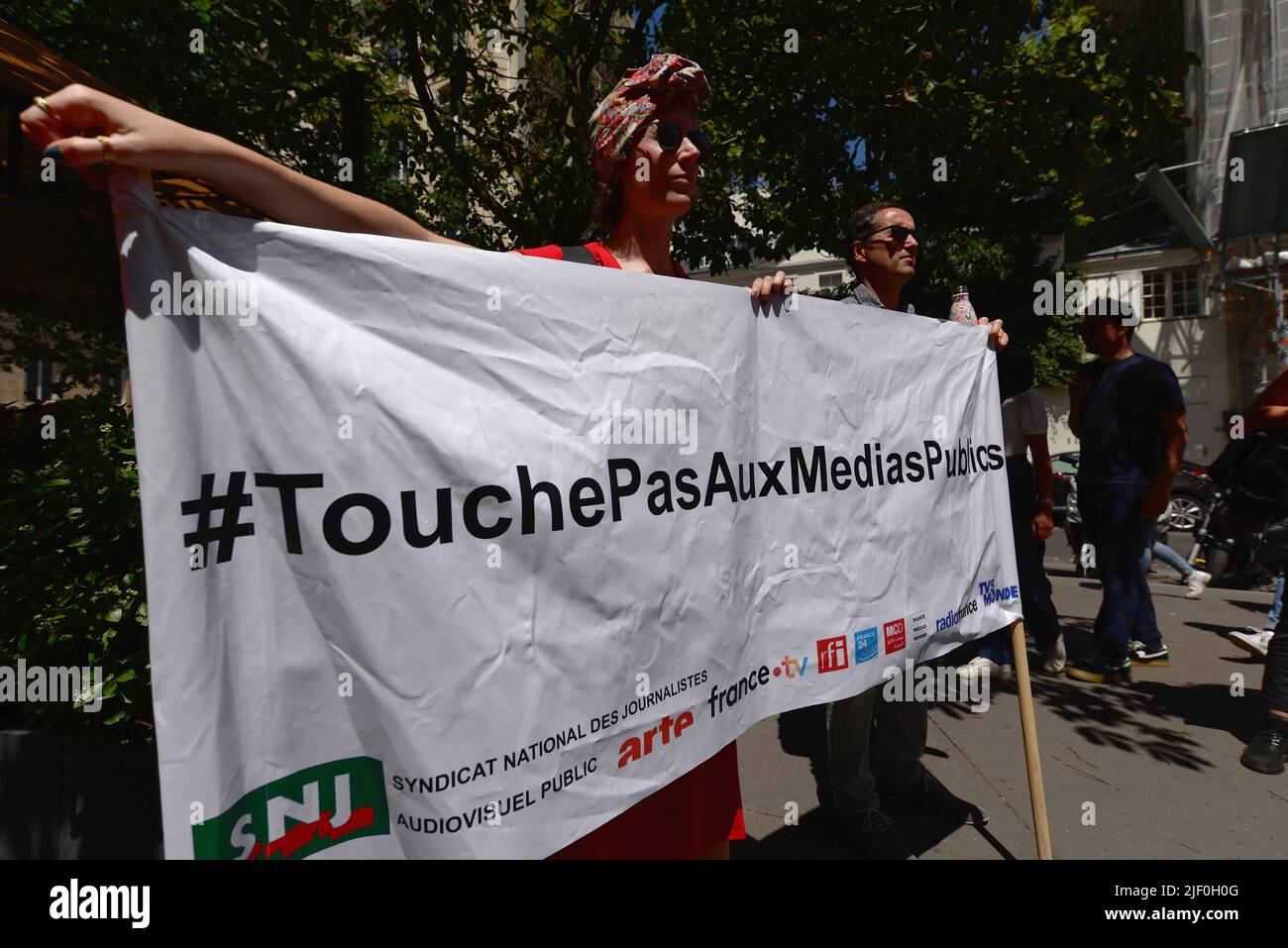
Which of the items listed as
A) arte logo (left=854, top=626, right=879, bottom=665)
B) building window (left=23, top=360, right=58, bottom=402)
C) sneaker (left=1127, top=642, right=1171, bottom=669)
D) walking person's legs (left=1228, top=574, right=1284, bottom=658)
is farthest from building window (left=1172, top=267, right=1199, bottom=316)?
building window (left=23, top=360, right=58, bottom=402)

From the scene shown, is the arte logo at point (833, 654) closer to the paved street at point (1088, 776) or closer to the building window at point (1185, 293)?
the paved street at point (1088, 776)

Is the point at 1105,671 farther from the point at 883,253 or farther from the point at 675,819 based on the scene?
the point at 675,819

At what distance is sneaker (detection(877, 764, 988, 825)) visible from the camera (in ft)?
10.7

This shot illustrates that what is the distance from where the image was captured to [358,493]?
1.35m

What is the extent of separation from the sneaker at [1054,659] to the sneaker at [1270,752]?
1550 millimetres

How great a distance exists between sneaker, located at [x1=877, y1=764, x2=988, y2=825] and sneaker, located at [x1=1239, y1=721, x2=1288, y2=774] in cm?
157

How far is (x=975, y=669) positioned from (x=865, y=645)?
310 cm

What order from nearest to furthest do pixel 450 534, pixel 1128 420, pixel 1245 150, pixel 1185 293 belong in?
pixel 450 534 < pixel 1128 420 < pixel 1245 150 < pixel 1185 293

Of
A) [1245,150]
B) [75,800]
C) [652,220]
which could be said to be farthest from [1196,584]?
[1245,150]

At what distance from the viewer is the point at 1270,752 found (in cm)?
367

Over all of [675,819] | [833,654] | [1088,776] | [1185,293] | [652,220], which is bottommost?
[1088,776]

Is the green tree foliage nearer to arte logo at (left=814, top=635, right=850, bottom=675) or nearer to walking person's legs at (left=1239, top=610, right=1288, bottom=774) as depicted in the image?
walking person's legs at (left=1239, top=610, right=1288, bottom=774)

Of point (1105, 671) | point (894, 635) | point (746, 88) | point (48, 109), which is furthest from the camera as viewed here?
point (746, 88)

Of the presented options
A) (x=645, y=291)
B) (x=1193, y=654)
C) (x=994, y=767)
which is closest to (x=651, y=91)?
(x=645, y=291)
